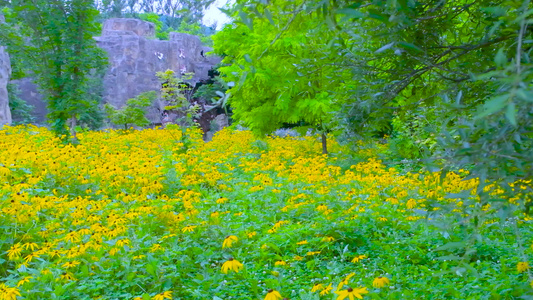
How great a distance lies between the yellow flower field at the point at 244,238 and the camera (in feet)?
10.5

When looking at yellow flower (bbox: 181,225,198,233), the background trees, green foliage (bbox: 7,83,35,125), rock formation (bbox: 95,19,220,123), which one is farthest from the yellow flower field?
rock formation (bbox: 95,19,220,123)

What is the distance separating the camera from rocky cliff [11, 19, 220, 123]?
2089 centimetres

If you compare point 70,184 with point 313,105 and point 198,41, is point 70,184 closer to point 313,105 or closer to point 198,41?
point 313,105

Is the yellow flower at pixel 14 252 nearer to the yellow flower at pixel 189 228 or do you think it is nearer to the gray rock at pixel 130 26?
→ the yellow flower at pixel 189 228

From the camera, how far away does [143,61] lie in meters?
21.5

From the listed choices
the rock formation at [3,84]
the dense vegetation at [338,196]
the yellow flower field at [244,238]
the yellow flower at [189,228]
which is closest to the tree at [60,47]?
the dense vegetation at [338,196]

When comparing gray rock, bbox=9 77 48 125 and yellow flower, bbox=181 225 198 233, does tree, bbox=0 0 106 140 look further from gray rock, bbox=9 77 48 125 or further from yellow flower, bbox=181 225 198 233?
gray rock, bbox=9 77 48 125

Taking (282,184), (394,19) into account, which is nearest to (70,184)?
(282,184)

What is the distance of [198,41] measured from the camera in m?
22.8

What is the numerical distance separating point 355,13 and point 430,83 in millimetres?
1875

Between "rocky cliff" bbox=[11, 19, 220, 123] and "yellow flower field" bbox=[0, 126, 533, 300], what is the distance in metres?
14.5

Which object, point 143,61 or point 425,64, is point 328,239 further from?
point 143,61

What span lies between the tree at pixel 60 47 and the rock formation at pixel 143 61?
1096cm

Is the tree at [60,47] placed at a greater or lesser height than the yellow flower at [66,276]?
greater
